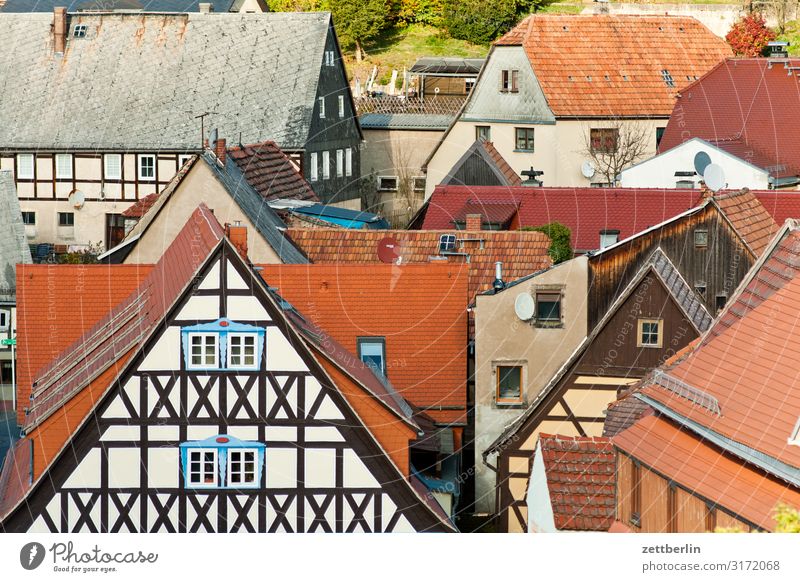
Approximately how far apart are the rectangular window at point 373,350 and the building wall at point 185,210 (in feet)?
8.61

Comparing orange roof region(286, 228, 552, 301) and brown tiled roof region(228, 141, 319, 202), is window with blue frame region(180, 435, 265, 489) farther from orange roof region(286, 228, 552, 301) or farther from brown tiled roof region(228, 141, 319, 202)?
brown tiled roof region(228, 141, 319, 202)

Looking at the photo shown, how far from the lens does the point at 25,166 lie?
38.9 m

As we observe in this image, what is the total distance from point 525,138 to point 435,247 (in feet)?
51.0

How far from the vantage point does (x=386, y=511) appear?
1552 cm

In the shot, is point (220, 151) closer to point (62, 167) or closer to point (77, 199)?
point (77, 199)

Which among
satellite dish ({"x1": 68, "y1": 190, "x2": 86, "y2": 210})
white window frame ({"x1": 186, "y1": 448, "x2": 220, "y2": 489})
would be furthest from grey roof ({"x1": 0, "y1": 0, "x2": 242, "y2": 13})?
white window frame ({"x1": 186, "y1": 448, "x2": 220, "y2": 489})

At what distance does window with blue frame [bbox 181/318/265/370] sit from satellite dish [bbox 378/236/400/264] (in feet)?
30.0

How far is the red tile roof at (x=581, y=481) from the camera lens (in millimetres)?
14766

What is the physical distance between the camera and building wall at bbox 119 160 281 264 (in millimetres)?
23703

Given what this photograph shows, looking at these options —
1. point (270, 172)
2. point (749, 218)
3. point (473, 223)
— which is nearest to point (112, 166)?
point (270, 172)

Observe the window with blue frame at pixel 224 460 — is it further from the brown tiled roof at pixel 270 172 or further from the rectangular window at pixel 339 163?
the rectangular window at pixel 339 163

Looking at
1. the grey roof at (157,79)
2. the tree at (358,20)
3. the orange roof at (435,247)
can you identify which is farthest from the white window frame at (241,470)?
the tree at (358,20)
